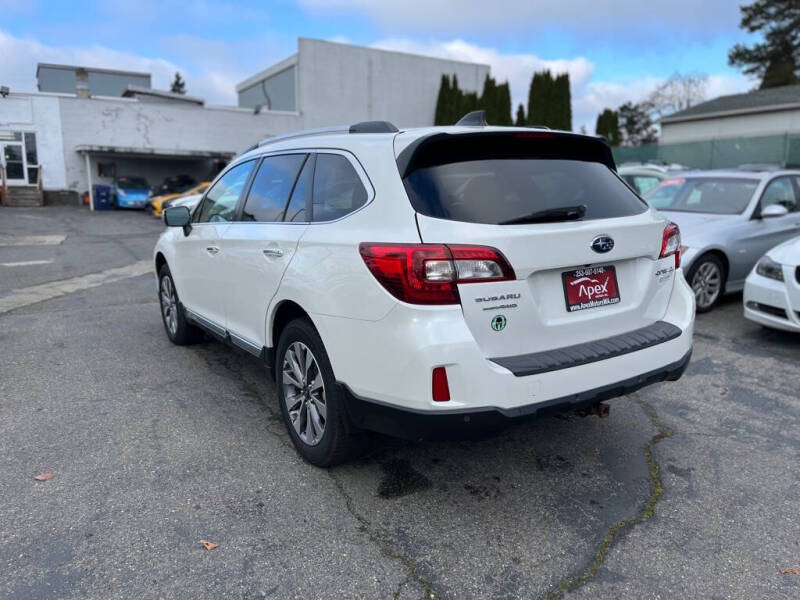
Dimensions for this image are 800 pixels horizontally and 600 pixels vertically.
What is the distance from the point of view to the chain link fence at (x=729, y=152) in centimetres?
2294

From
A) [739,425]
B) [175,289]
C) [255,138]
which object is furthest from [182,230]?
[255,138]

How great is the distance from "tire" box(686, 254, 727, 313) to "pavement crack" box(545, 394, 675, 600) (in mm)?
3165

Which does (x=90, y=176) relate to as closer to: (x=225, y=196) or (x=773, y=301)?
(x=225, y=196)

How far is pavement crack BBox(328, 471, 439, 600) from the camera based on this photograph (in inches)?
94.7

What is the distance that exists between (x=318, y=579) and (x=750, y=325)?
19.2ft

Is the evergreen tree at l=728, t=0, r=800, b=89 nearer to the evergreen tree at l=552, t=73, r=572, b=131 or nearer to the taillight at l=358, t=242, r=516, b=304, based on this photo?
the evergreen tree at l=552, t=73, r=572, b=131

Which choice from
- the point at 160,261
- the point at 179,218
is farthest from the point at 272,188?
the point at 160,261

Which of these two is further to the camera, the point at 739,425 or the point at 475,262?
the point at 739,425

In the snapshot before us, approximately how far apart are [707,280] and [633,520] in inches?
189

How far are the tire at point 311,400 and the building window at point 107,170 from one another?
31882 mm

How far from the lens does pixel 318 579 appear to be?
8.09 ft

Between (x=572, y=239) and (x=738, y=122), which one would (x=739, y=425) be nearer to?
(x=572, y=239)

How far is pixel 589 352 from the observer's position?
289 centimetres

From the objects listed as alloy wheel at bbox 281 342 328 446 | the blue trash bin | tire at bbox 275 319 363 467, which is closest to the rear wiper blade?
tire at bbox 275 319 363 467
